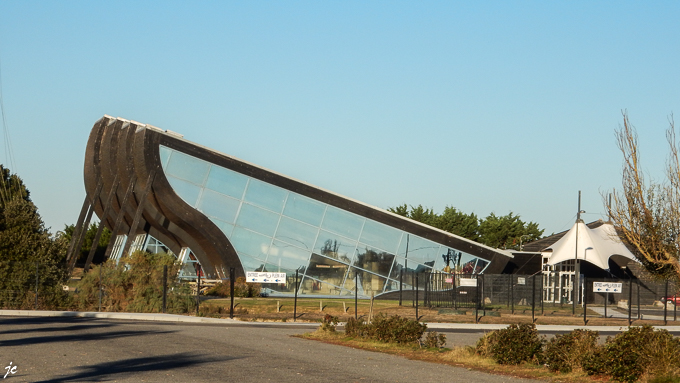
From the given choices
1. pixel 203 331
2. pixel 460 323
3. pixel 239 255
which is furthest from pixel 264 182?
pixel 203 331

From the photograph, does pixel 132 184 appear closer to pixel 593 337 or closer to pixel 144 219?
pixel 144 219

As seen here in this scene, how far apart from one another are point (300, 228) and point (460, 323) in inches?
646

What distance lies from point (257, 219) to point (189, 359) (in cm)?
A: 2921

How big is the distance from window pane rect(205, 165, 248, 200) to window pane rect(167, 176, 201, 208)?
0.84 m

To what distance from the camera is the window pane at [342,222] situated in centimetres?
4419

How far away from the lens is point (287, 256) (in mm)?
44219

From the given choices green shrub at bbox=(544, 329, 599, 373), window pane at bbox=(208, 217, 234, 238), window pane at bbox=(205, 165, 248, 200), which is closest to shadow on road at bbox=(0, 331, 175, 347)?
green shrub at bbox=(544, 329, 599, 373)

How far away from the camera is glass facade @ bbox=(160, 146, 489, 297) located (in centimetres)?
4406

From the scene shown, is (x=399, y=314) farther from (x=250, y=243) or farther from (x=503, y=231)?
(x=503, y=231)

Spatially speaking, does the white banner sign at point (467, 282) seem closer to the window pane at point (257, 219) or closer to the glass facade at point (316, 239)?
the glass facade at point (316, 239)

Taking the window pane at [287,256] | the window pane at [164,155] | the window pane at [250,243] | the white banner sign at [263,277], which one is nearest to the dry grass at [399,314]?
the white banner sign at [263,277]

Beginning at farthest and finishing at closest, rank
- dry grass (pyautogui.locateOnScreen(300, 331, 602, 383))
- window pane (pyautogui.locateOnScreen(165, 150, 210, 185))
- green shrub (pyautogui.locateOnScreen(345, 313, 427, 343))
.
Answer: window pane (pyautogui.locateOnScreen(165, 150, 210, 185)), green shrub (pyautogui.locateOnScreen(345, 313, 427, 343)), dry grass (pyautogui.locateOnScreen(300, 331, 602, 383))

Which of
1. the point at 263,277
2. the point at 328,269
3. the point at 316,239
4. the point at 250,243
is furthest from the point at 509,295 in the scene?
the point at 250,243

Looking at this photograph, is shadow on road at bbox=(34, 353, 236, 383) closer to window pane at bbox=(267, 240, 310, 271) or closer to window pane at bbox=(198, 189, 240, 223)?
window pane at bbox=(267, 240, 310, 271)
